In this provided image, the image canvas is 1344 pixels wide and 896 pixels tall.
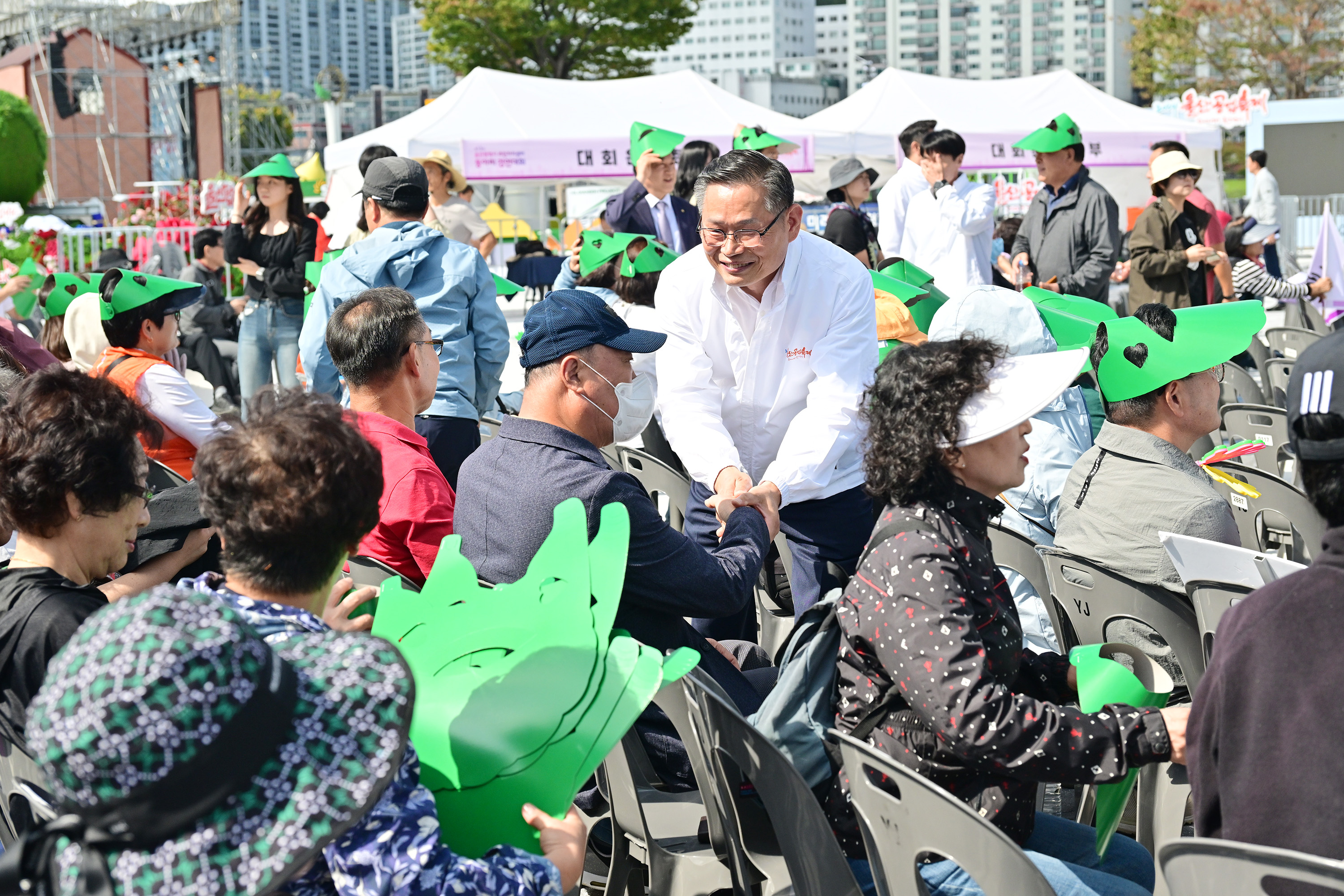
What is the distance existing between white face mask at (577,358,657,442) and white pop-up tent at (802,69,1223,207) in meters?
13.9

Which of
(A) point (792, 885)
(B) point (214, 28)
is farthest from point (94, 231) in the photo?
(B) point (214, 28)

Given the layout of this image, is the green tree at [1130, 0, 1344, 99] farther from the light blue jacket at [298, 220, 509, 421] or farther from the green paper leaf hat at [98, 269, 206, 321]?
the green paper leaf hat at [98, 269, 206, 321]

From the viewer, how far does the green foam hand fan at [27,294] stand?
7255 millimetres

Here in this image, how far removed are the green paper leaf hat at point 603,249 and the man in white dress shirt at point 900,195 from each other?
243cm

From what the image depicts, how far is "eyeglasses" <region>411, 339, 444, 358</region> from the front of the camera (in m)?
3.50

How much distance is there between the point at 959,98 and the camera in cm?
1814

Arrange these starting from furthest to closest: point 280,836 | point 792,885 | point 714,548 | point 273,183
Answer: point 273,183, point 714,548, point 792,885, point 280,836

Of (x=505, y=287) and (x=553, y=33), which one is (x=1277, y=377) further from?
(x=553, y=33)

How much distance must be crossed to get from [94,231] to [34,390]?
15124mm

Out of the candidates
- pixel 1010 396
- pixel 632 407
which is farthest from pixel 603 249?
pixel 1010 396

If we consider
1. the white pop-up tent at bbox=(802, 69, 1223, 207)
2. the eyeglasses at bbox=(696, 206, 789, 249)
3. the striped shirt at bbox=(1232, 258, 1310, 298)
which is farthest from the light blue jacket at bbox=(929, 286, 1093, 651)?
the white pop-up tent at bbox=(802, 69, 1223, 207)

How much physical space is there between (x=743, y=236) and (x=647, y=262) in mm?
2079

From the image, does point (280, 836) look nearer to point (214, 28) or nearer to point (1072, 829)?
point (1072, 829)

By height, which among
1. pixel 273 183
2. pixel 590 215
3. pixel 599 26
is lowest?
pixel 590 215
